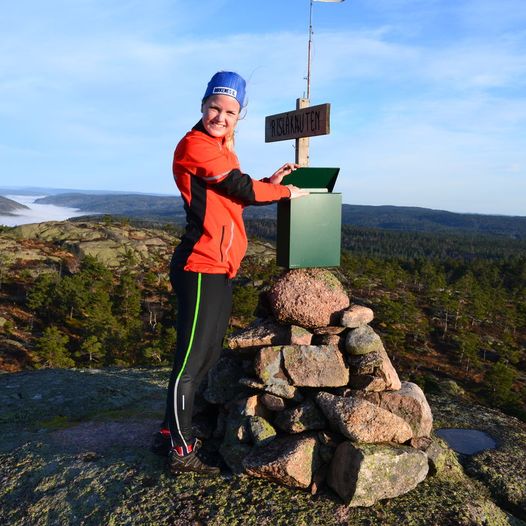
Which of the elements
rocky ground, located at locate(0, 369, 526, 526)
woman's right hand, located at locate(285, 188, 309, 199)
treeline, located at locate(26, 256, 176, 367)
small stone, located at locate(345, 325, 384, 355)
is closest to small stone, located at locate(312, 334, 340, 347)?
small stone, located at locate(345, 325, 384, 355)

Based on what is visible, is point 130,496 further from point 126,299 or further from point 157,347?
point 126,299

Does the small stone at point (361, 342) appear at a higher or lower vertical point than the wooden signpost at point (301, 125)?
lower

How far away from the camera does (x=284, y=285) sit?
19.0 ft

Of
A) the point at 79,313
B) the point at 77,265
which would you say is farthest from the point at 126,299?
the point at 77,265

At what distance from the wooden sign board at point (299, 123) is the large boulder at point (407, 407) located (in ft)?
10.2

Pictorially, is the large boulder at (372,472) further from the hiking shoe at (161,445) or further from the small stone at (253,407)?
the hiking shoe at (161,445)

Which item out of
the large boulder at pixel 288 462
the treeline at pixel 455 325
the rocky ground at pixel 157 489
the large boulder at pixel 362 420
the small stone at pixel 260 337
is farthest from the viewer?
the treeline at pixel 455 325

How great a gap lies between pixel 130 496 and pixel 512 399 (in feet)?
145

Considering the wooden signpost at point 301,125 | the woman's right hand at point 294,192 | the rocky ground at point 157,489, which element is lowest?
the rocky ground at point 157,489

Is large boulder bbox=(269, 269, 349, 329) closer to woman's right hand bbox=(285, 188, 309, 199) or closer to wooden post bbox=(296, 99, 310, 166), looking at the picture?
woman's right hand bbox=(285, 188, 309, 199)

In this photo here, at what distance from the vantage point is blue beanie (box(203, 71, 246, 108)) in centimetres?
430

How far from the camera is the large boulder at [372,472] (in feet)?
15.3

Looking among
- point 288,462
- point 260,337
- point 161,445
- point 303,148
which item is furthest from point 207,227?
point 161,445

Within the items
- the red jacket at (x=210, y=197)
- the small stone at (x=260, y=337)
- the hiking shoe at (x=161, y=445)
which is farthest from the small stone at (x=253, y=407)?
the red jacket at (x=210, y=197)
